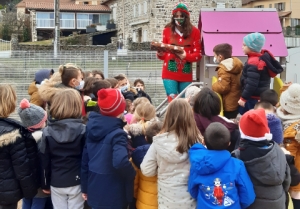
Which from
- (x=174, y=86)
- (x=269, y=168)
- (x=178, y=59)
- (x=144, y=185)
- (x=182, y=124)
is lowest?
(x=144, y=185)

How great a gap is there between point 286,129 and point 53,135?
226cm

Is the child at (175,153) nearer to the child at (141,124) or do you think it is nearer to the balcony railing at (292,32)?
the child at (141,124)

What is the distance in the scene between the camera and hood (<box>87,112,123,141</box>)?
3783mm

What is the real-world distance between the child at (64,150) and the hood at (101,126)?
26cm

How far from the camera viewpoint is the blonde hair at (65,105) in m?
4.09

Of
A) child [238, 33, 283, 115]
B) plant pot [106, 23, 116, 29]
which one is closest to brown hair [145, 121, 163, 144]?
child [238, 33, 283, 115]

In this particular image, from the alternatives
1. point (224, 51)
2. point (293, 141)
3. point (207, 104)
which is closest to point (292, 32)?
point (224, 51)

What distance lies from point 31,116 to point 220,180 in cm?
212

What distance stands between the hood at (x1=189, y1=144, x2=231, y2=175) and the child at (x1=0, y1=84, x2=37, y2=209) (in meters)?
1.72

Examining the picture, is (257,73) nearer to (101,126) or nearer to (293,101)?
(293,101)

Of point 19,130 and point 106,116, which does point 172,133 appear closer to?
point 106,116

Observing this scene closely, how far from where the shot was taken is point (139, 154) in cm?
386

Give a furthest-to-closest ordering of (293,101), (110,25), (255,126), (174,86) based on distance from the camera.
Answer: (110,25) → (174,86) → (293,101) → (255,126)

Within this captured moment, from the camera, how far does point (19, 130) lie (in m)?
4.12
